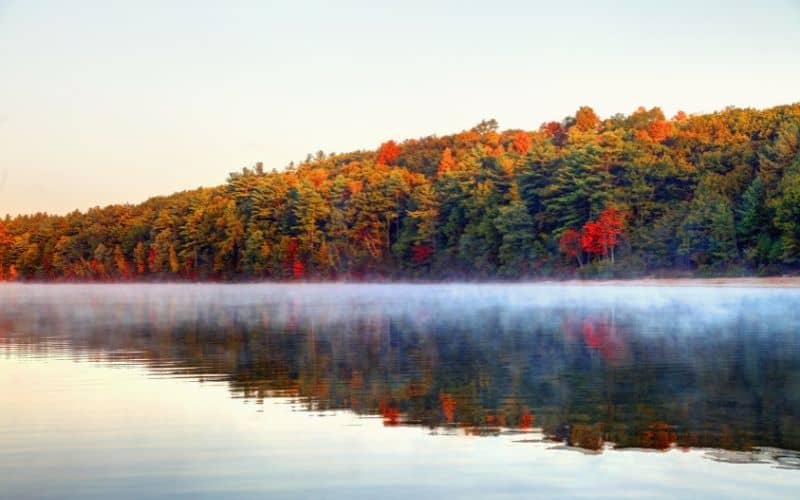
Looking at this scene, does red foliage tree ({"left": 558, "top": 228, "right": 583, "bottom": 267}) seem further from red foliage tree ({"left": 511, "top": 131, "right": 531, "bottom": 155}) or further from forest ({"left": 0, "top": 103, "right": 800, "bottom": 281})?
red foliage tree ({"left": 511, "top": 131, "right": 531, "bottom": 155})

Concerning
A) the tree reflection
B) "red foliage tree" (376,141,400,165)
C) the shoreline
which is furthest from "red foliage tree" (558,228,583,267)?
the tree reflection

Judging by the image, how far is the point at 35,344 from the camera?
87.5 feet

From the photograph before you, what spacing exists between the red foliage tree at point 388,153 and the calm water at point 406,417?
102976 mm

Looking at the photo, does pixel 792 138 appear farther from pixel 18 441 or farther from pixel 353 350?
pixel 18 441

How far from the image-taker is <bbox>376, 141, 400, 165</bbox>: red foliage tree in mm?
129875

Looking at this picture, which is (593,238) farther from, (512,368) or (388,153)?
(512,368)

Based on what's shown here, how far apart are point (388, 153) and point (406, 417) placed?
118m

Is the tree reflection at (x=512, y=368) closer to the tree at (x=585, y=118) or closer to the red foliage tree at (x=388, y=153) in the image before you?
the tree at (x=585, y=118)

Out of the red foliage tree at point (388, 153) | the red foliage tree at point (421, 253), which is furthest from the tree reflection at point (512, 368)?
the red foliage tree at point (388, 153)

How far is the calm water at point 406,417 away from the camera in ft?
32.6

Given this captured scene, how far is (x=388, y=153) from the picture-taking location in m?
131


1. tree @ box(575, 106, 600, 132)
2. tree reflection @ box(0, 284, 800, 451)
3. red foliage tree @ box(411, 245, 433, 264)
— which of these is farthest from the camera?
tree @ box(575, 106, 600, 132)

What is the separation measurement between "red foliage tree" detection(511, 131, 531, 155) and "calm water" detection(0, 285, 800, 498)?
3406 inches

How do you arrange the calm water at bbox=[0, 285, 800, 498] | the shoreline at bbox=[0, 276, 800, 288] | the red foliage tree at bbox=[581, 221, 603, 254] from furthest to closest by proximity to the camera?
1. the red foliage tree at bbox=[581, 221, 603, 254]
2. the shoreline at bbox=[0, 276, 800, 288]
3. the calm water at bbox=[0, 285, 800, 498]
